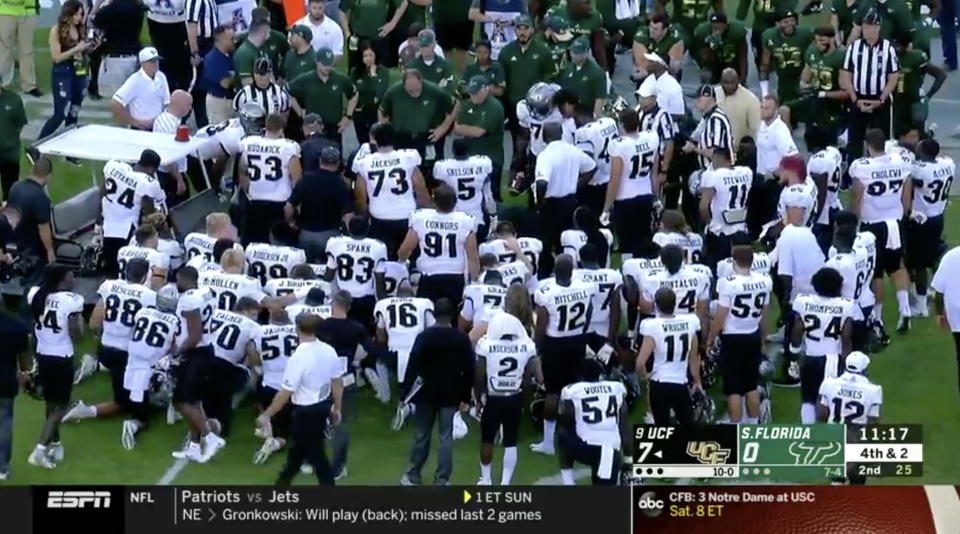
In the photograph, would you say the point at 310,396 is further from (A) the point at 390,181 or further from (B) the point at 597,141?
(B) the point at 597,141

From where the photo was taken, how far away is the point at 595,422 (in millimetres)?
12125

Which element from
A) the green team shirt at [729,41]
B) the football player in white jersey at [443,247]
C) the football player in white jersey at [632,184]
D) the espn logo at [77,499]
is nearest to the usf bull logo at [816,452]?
the football player in white jersey at [443,247]

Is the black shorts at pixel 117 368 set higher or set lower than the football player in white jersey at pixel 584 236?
lower

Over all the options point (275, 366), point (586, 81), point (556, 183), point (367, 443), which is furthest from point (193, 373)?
point (586, 81)

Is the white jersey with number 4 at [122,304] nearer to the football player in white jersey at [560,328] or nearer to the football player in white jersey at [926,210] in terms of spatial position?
the football player in white jersey at [560,328]

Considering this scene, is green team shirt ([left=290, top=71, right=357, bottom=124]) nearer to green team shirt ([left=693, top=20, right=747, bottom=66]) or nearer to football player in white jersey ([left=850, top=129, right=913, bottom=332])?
green team shirt ([left=693, top=20, right=747, bottom=66])

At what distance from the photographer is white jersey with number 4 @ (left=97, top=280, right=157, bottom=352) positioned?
13219 mm

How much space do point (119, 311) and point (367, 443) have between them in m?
1.85

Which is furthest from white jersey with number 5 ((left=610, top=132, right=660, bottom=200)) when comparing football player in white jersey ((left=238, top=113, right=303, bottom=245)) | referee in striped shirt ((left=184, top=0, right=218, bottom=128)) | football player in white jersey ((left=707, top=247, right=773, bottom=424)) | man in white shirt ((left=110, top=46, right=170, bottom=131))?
referee in striped shirt ((left=184, top=0, right=218, bottom=128))

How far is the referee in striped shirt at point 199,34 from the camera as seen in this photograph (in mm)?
17672

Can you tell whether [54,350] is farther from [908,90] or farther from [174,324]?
[908,90]

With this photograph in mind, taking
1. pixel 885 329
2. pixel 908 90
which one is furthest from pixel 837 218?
pixel 908 90

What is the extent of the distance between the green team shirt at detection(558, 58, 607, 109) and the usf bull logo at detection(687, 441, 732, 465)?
4454 millimetres

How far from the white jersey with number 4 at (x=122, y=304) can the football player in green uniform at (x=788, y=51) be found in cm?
674
